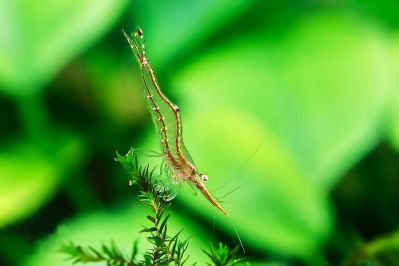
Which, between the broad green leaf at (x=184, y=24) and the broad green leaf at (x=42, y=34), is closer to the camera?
the broad green leaf at (x=42, y=34)

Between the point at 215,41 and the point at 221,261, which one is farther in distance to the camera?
the point at 215,41

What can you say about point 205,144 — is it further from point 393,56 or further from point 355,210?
point 393,56

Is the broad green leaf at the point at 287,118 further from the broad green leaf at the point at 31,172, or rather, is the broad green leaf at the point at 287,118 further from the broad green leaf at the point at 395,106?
the broad green leaf at the point at 31,172

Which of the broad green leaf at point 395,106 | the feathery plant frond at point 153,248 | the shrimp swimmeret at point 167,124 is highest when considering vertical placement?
the broad green leaf at point 395,106

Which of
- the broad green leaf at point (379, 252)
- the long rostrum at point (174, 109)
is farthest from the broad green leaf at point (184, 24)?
the long rostrum at point (174, 109)

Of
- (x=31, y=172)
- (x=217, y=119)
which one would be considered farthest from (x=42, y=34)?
(x=217, y=119)

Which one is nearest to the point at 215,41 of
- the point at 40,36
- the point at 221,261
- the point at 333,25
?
the point at 333,25
